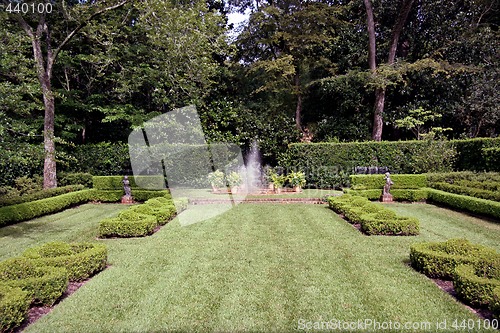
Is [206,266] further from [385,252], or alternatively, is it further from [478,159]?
[478,159]

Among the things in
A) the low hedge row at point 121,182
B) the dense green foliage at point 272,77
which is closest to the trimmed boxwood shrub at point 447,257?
the dense green foliage at point 272,77

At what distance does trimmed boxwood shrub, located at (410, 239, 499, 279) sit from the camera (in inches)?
178

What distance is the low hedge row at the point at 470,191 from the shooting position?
30.8ft

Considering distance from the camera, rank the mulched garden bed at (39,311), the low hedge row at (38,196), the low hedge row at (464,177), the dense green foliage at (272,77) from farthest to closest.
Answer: the dense green foliage at (272,77)
the low hedge row at (464,177)
the low hedge row at (38,196)
the mulched garden bed at (39,311)

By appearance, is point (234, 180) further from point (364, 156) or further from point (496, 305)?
point (496, 305)

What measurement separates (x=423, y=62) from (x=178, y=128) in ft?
42.6

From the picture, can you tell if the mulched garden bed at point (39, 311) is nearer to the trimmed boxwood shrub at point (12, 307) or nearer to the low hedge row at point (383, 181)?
the trimmed boxwood shrub at point (12, 307)

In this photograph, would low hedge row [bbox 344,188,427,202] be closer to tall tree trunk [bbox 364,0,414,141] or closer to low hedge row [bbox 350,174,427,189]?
low hedge row [bbox 350,174,427,189]

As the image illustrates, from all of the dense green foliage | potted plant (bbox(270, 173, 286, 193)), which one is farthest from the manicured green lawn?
the dense green foliage

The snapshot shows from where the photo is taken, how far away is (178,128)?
17438 mm

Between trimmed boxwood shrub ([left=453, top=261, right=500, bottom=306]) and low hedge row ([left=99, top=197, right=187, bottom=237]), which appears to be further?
low hedge row ([left=99, top=197, right=187, bottom=237])

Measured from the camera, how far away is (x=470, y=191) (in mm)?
10297

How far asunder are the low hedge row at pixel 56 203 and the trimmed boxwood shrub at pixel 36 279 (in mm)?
5472

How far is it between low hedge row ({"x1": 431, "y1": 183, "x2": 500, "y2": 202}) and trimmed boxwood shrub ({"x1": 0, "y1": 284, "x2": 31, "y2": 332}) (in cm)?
1066
